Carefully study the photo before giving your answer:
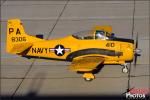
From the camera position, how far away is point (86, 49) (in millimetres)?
16453

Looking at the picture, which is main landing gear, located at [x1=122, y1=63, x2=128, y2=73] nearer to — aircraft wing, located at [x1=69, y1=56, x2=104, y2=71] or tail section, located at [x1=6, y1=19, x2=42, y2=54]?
aircraft wing, located at [x1=69, y1=56, x2=104, y2=71]

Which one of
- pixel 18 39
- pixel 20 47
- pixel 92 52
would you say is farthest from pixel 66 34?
pixel 92 52

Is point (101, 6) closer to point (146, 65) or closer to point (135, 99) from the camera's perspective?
point (146, 65)

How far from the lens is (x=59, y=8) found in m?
24.8

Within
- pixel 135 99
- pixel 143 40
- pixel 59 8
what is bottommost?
pixel 135 99

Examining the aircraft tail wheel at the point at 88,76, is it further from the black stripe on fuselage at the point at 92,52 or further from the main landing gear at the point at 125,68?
the main landing gear at the point at 125,68

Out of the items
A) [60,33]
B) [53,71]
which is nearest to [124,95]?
[53,71]

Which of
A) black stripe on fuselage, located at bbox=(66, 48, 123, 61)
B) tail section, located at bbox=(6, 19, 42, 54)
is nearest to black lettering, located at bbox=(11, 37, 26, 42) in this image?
tail section, located at bbox=(6, 19, 42, 54)

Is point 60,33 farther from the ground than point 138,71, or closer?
farther from the ground

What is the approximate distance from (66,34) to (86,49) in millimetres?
4456

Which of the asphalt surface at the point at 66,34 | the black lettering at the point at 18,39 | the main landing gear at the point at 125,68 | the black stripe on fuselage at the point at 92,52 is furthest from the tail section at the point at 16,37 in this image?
the main landing gear at the point at 125,68

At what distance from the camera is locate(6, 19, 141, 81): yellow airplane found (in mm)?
16141

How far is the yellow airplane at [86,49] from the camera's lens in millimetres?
16141

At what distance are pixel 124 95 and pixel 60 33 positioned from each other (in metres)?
7.15
